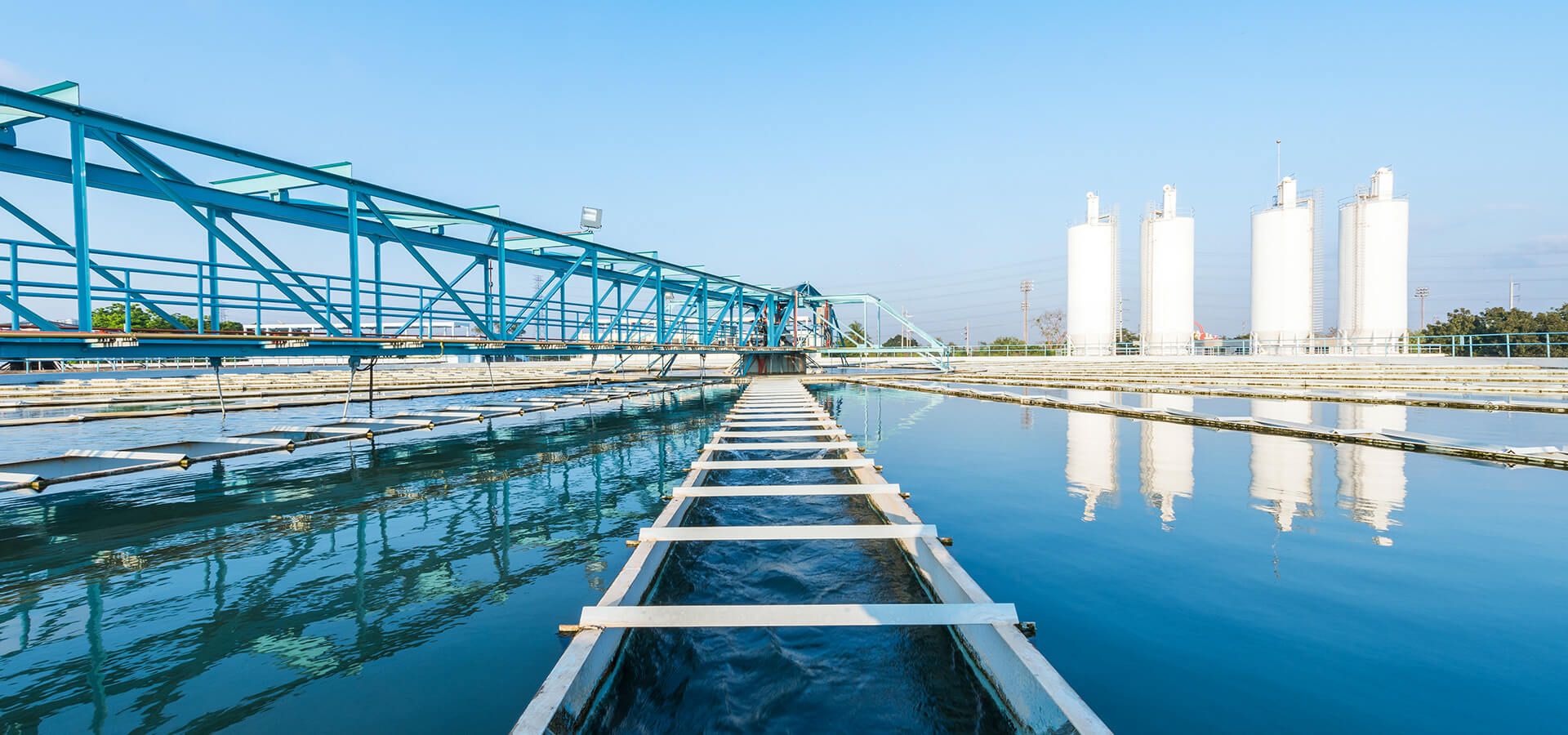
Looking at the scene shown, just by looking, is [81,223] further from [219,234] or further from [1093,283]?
[1093,283]

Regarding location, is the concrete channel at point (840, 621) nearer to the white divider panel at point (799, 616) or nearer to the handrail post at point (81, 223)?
the white divider panel at point (799, 616)

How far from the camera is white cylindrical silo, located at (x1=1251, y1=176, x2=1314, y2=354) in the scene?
3875cm

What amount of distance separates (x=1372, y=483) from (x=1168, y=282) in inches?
1637

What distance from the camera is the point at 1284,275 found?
39531 mm

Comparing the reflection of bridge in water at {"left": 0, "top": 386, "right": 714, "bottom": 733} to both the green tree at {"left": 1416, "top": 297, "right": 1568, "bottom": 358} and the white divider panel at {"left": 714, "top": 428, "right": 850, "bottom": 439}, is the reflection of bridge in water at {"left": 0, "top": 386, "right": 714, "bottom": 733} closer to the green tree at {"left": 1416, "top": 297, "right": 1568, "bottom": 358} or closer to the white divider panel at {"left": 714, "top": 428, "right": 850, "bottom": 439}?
the white divider panel at {"left": 714, "top": 428, "right": 850, "bottom": 439}

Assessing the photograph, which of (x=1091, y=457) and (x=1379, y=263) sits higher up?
(x=1379, y=263)

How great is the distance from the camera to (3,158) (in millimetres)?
6316

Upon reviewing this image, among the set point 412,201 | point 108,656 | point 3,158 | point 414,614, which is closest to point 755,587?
point 414,614

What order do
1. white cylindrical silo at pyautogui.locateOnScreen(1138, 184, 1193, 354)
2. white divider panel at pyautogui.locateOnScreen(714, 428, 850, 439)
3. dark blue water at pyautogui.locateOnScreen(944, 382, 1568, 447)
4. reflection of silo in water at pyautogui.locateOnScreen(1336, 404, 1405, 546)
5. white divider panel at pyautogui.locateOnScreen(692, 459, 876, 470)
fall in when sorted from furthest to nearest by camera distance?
1. white cylindrical silo at pyautogui.locateOnScreen(1138, 184, 1193, 354)
2. dark blue water at pyautogui.locateOnScreen(944, 382, 1568, 447)
3. white divider panel at pyautogui.locateOnScreen(714, 428, 850, 439)
4. white divider panel at pyautogui.locateOnScreen(692, 459, 876, 470)
5. reflection of silo in water at pyautogui.locateOnScreen(1336, 404, 1405, 546)

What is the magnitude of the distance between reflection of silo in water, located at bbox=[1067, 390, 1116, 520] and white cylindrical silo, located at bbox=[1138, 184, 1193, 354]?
33732 mm

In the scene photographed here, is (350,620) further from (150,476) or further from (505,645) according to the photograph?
(150,476)

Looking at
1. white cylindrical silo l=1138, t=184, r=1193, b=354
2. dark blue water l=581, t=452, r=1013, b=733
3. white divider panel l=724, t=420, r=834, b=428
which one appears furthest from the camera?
white cylindrical silo l=1138, t=184, r=1193, b=354

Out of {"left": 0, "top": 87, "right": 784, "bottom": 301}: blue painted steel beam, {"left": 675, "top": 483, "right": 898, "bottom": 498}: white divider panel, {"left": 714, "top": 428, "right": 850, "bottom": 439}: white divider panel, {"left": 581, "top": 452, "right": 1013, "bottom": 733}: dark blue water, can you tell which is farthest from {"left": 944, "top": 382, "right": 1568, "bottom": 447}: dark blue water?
{"left": 0, "top": 87, "right": 784, "bottom": 301}: blue painted steel beam

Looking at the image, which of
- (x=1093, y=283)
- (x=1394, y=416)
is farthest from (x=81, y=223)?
(x=1093, y=283)
